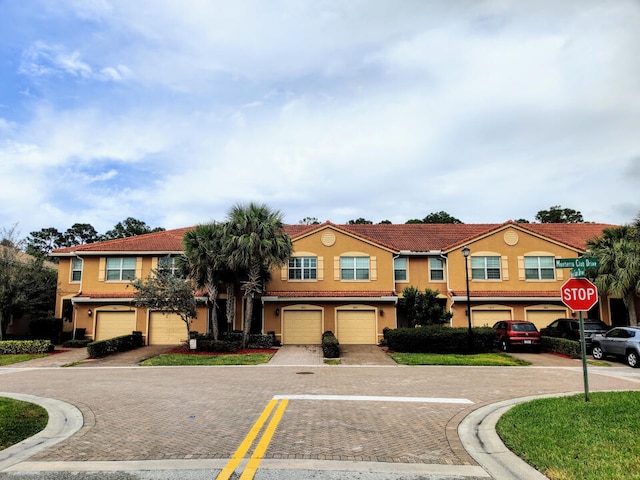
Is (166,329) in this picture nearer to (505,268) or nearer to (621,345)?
(505,268)

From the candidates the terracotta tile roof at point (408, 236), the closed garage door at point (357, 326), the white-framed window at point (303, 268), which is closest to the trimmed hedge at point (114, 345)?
the terracotta tile roof at point (408, 236)

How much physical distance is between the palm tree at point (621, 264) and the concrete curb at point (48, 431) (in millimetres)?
24793

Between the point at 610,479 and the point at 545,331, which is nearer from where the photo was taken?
the point at 610,479

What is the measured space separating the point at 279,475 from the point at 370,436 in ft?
7.59

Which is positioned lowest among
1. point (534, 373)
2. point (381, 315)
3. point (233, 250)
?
point (534, 373)

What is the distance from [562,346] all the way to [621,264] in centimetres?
655

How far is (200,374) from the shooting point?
15484 mm

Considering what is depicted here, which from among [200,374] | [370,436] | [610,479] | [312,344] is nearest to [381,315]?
[312,344]

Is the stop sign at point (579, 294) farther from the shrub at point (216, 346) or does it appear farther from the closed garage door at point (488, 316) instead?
the closed garage door at point (488, 316)

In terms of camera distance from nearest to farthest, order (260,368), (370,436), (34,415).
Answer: (370,436) → (34,415) → (260,368)

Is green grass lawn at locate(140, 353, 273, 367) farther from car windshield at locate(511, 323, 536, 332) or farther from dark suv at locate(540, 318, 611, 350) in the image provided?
dark suv at locate(540, 318, 611, 350)

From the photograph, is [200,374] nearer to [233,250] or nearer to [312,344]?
[233,250]

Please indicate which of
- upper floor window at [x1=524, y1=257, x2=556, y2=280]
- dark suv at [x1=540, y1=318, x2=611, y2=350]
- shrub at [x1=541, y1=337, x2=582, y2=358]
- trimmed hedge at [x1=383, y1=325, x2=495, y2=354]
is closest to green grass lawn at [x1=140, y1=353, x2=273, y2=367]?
trimmed hedge at [x1=383, y1=325, x2=495, y2=354]

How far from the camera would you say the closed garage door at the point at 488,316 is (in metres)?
26.7
